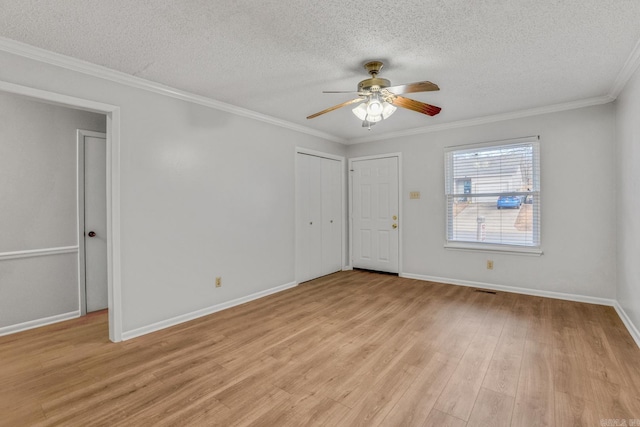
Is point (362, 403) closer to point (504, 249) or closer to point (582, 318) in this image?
point (582, 318)

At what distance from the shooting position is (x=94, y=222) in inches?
143

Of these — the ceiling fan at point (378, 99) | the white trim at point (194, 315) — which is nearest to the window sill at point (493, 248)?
the ceiling fan at point (378, 99)

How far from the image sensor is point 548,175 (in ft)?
12.8

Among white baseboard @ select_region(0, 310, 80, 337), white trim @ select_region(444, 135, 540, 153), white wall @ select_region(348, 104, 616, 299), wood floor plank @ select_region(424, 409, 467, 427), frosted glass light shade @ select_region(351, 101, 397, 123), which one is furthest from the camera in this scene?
white trim @ select_region(444, 135, 540, 153)

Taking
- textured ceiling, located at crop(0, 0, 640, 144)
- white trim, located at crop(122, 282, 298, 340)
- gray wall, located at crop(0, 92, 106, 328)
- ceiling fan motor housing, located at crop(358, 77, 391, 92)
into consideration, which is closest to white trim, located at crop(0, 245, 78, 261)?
gray wall, located at crop(0, 92, 106, 328)

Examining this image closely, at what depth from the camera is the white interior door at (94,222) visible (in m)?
3.56

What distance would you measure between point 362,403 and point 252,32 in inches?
101

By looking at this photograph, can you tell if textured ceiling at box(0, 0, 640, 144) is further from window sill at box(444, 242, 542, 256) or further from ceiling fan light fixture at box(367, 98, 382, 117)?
window sill at box(444, 242, 542, 256)

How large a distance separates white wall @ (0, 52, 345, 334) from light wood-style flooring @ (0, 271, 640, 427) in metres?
0.44

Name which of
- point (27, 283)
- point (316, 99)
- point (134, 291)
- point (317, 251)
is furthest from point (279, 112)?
point (27, 283)

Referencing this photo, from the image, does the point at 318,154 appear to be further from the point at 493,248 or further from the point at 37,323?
the point at 37,323

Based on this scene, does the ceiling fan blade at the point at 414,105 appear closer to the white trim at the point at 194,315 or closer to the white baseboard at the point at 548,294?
the white baseboard at the point at 548,294

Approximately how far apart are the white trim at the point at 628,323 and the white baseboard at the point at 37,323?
554 cm

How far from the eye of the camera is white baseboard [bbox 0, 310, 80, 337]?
3.00 metres
